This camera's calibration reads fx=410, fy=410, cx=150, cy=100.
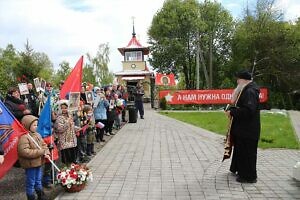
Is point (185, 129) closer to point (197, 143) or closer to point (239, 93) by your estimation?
point (197, 143)

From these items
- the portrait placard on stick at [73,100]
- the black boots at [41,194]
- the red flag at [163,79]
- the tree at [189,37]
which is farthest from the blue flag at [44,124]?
the tree at [189,37]

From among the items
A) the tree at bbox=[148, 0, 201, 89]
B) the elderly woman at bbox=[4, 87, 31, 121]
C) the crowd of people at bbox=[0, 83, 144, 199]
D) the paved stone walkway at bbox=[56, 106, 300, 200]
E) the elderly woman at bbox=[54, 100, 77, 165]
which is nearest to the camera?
the crowd of people at bbox=[0, 83, 144, 199]

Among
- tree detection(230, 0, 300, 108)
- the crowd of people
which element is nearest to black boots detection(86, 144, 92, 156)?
the crowd of people

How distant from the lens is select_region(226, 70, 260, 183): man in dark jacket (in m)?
7.65

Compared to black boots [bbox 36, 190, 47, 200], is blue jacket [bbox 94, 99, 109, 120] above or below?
above

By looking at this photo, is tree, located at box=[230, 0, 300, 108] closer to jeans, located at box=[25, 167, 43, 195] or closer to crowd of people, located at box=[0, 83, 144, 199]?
crowd of people, located at box=[0, 83, 144, 199]

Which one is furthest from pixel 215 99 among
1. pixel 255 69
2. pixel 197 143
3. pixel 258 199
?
pixel 258 199

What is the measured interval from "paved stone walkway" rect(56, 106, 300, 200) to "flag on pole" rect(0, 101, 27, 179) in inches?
44.9

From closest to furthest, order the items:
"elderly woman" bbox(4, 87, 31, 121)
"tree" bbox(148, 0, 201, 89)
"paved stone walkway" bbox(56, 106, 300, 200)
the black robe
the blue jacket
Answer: "paved stone walkway" bbox(56, 106, 300, 200) → the black robe → "elderly woman" bbox(4, 87, 31, 121) → the blue jacket → "tree" bbox(148, 0, 201, 89)

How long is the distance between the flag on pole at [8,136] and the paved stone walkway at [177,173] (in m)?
1.14

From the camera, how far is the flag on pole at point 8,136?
6.31 metres

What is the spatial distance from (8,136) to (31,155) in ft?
1.53

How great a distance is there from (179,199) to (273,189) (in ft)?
5.88

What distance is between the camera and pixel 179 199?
6.74 meters
